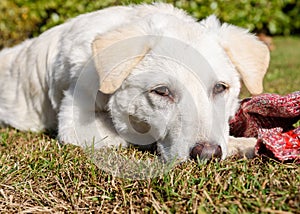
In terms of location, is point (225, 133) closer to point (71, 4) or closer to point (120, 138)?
point (120, 138)

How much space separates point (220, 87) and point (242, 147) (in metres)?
0.46

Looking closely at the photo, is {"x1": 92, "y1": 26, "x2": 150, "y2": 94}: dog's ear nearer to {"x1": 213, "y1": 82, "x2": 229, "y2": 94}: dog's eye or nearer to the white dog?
the white dog

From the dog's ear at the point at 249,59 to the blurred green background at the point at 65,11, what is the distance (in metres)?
3.67

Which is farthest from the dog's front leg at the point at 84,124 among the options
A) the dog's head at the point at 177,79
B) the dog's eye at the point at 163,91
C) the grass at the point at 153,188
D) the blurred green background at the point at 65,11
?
the blurred green background at the point at 65,11

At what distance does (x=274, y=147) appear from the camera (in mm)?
3154

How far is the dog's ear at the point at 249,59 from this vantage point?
3719 millimetres

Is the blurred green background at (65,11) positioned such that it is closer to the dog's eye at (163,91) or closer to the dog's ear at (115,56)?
the dog's ear at (115,56)

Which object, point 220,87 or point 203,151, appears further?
point 220,87

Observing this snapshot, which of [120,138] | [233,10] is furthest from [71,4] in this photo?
[120,138]

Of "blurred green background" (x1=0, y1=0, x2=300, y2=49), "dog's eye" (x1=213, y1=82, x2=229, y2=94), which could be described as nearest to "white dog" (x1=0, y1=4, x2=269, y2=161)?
"dog's eye" (x1=213, y1=82, x2=229, y2=94)

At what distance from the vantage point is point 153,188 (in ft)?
9.04

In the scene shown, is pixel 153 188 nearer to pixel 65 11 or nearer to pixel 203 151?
pixel 203 151

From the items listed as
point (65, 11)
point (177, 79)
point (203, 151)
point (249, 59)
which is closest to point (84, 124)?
point (177, 79)

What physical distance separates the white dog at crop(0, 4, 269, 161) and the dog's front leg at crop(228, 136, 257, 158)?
22mm
